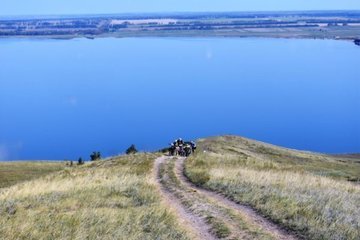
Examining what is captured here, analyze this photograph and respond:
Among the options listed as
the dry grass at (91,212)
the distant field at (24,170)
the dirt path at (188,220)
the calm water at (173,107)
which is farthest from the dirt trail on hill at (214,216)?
the calm water at (173,107)

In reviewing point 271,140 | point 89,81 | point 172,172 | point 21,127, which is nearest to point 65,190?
point 172,172

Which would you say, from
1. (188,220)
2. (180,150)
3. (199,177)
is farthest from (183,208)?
(180,150)

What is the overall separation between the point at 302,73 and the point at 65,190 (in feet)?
518

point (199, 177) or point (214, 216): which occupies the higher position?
point (214, 216)

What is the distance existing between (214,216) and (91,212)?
305 cm

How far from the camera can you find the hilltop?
12.1m

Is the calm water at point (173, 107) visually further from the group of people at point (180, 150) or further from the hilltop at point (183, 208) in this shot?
the hilltop at point (183, 208)

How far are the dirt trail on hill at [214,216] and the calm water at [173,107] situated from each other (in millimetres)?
68534

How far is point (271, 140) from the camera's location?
311ft

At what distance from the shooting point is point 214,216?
45.5ft

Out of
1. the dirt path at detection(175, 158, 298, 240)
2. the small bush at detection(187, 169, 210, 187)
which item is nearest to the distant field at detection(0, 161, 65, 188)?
the small bush at detection(187, 169, 210, 187)

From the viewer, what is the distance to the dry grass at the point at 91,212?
1168cm

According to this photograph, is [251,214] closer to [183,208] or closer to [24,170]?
[183,208]

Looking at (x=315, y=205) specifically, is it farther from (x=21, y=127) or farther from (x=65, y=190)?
(x=21, y=127)
